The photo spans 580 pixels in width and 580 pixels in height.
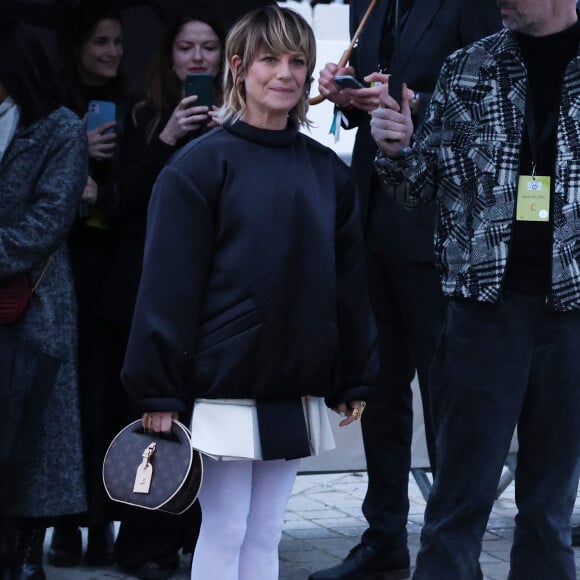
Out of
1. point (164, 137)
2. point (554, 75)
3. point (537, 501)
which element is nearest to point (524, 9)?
point (554, 75)

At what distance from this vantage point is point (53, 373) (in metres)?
4.23

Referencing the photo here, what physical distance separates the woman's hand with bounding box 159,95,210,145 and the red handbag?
660mm

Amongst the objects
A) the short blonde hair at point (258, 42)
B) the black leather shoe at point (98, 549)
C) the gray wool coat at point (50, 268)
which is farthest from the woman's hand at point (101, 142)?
the black leather shoe at point (98, 549)

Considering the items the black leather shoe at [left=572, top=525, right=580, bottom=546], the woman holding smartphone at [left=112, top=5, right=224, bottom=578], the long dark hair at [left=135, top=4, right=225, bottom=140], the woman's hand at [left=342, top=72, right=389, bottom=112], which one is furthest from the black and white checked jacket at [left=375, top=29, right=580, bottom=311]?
the black leather shoe at [left=572, top=525, right=580, bottom=546]

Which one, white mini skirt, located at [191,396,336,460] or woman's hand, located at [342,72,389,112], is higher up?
woman's hand, located at [342,72,389,112]

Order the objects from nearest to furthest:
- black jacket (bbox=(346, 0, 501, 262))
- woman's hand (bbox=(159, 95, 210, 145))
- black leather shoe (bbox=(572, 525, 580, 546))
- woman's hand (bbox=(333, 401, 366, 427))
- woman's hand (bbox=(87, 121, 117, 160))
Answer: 1. woman's hand (bbox=(333, 401, 366, 427))
2. black jacket (bbox=(346, 0, 501, 262))
3. woman's hand (bbox=(159, 95, 210, 145))
4. woman's hand (bbox=(87, 121, 117, 160))
5. black leather shoe (bbox=(572, 525, 580, 546))

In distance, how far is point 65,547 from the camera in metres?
4.75

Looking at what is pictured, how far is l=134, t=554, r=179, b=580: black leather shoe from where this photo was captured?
4527 millimetres

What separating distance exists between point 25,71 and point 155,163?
50cm

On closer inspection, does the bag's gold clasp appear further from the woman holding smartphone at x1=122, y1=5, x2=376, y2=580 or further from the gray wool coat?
the gray wool coat

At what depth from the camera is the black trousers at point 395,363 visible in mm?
4137

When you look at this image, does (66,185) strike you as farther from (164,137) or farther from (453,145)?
(453,145)

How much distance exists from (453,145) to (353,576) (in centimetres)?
163

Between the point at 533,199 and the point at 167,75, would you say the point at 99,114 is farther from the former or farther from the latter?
the point at 533,199
